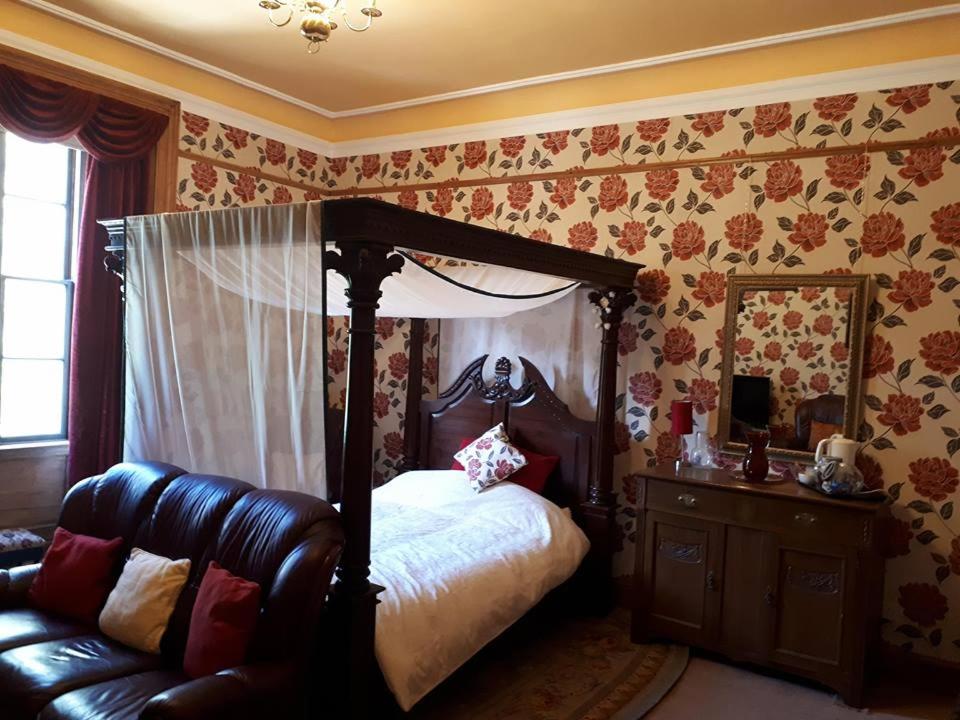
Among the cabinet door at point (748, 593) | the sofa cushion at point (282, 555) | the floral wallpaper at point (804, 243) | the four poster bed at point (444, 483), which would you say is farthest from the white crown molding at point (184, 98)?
the cabinet door at point (748, 593)

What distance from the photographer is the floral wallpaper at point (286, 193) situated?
478 cm

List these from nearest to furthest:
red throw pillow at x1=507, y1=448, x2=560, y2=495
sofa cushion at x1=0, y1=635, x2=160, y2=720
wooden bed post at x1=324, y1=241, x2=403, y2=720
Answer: sofa cushion at x1=0, y1=635, x2=160, y2=720 → wooden bed post at x1=324, y1=241, x2=403, y2=720 → red throw pillow at x1=507, y1=448, x2=560, y2=495

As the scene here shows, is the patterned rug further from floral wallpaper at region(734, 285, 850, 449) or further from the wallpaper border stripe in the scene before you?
the wallpaper border stripe

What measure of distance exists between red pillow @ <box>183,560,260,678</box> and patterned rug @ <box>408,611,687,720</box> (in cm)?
93

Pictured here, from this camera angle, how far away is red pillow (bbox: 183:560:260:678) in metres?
2.39

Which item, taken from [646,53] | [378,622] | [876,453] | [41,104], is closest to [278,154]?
[41,104]

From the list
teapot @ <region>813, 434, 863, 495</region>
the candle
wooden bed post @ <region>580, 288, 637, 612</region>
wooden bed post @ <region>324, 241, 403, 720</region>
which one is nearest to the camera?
wooden bed post @ <region>324, 241, 403, 720</region>

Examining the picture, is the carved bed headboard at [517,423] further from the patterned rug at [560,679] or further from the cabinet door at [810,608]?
the cabinet door at [810,608]

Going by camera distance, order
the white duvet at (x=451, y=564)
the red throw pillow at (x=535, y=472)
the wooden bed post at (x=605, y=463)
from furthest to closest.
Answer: the red throw pillow at (x=535, y=472) < the wooden bed post at (x=605, y=463) < the white duvet at (x=451, y=564)

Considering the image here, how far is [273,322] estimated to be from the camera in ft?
8.91

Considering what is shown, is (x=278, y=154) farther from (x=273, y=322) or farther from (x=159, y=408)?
(x=273, y=322)

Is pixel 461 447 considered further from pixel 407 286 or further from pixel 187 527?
pixel 187 527

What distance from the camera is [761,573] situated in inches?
140

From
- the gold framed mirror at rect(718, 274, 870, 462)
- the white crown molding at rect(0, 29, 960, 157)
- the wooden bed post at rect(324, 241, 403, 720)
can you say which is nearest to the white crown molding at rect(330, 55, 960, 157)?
the white crown molding at rect(0, 29, 960, 157)
